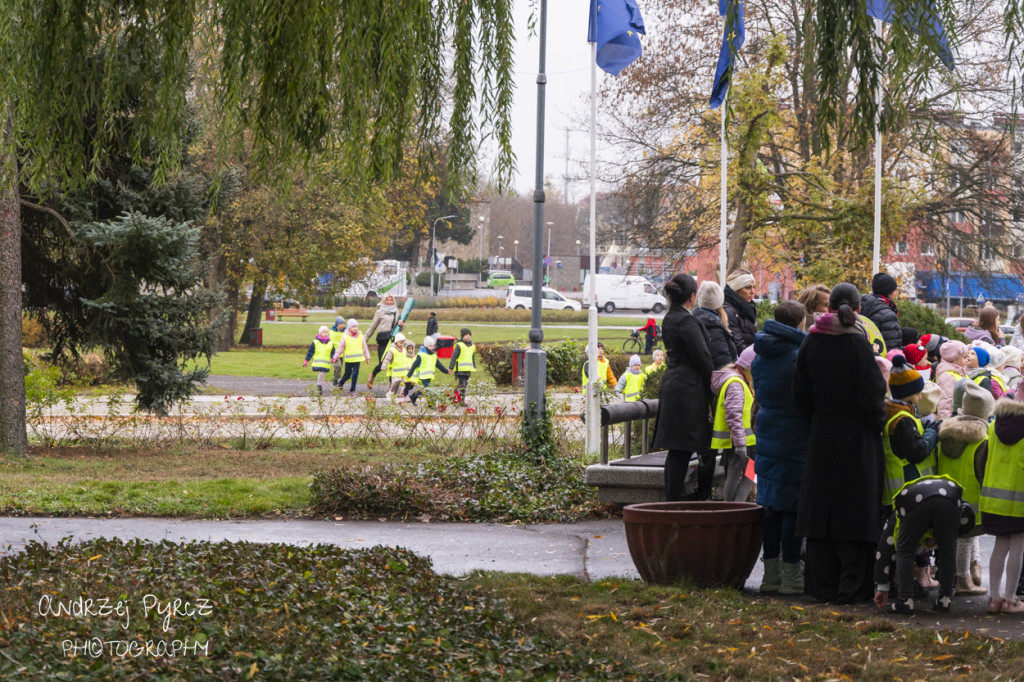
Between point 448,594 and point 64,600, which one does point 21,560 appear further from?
point 448,594

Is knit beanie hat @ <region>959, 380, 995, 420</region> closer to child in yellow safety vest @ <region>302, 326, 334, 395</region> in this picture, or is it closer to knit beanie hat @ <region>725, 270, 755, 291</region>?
knit beanie hat @ <region>725, 270, 755, 291</region>

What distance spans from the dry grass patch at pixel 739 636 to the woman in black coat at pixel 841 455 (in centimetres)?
29

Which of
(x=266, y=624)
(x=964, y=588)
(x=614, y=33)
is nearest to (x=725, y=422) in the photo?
(x=964, y=588)

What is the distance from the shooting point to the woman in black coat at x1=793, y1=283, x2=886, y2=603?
6562 mm

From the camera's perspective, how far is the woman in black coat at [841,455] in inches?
258

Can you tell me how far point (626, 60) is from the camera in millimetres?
13039

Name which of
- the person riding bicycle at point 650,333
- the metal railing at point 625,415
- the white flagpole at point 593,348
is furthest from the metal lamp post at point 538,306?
the person riding bicycle at point 650,333

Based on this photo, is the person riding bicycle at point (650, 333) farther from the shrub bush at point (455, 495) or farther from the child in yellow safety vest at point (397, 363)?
the shrub bush at point (455, 495)

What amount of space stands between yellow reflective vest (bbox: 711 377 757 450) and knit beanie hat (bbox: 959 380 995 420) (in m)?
1.84

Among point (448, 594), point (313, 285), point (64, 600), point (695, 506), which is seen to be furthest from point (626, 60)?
point (313, 285)

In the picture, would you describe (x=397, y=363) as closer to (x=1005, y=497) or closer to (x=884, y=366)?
(x=884, y=366)

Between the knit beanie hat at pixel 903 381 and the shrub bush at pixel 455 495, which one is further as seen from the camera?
the shrub bush at pixel 455 495

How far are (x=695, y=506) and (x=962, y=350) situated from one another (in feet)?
9.11

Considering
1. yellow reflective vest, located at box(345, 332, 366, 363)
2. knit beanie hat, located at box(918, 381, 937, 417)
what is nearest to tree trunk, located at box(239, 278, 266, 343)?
yellow reflective vest, located at box(345, 332, 366, 363)
